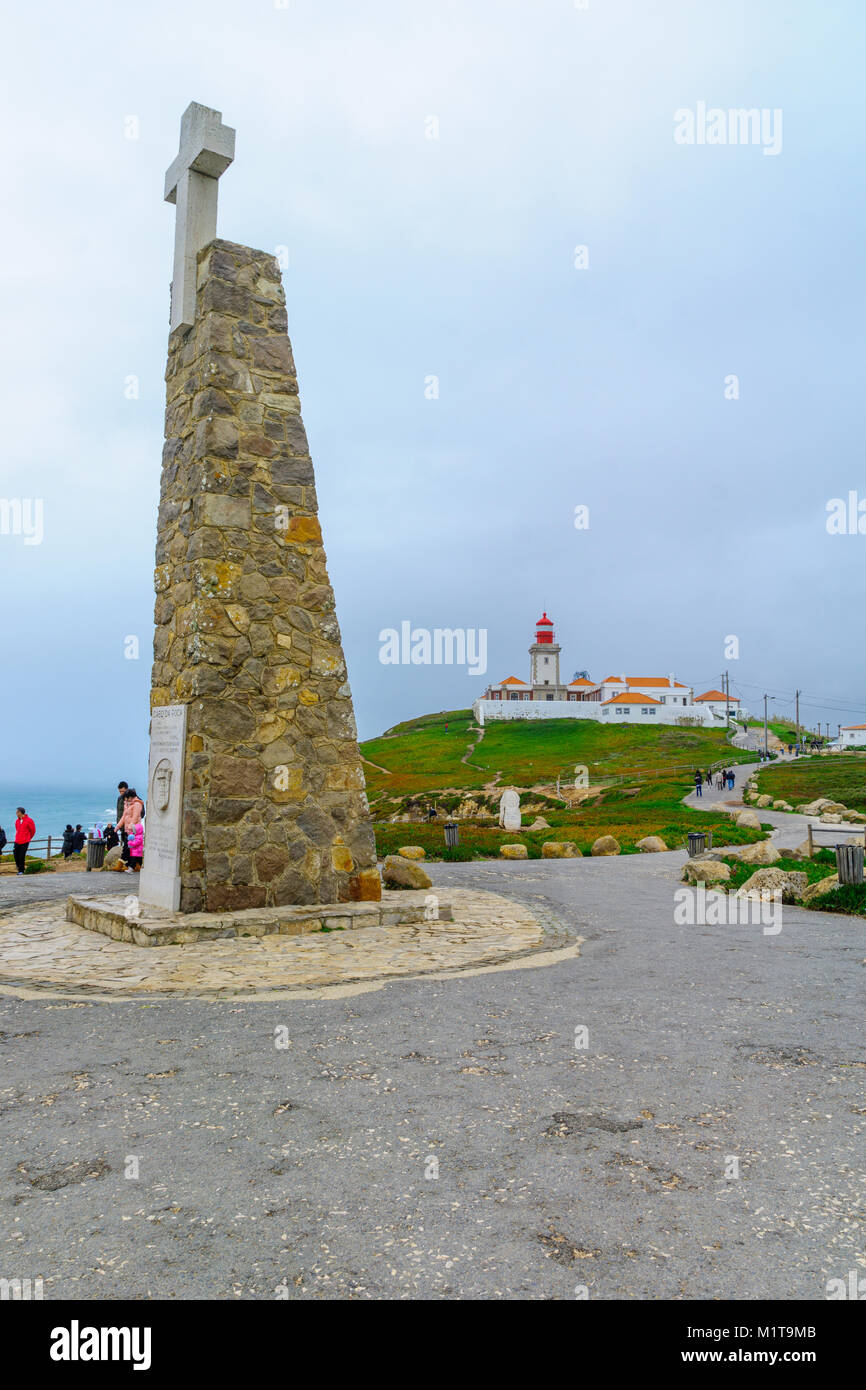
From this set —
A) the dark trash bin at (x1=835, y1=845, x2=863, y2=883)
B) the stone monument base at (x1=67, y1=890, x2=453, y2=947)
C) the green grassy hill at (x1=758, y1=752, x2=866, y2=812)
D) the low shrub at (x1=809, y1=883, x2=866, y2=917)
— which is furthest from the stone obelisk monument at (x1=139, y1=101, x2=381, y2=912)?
the green grassy hill at (x1=758, y1=752, x2=866, y2=812)

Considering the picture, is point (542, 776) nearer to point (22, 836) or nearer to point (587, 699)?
point (22, 836)

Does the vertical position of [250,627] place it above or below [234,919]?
above

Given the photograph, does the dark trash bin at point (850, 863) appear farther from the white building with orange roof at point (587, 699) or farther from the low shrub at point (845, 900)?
the white building with orange roof at point (587, 699)

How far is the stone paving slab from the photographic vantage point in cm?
657

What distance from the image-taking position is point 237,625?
948 cm

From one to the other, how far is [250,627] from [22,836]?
37.7 ft

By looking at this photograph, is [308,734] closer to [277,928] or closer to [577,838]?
[277,928]

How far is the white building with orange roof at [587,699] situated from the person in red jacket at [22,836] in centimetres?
8892

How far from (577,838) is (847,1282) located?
21.1m

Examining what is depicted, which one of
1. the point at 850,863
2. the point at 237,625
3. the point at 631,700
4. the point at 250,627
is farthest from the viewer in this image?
the point at 631,700

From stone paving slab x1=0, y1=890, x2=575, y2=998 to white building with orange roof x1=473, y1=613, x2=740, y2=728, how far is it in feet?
313

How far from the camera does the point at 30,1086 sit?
4.32 meters

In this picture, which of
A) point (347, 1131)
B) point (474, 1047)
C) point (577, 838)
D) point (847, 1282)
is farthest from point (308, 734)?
point (577, 838)

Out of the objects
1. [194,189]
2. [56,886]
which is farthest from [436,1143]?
[56,886]
